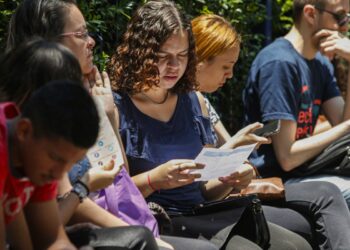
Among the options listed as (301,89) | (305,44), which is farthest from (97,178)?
(305,44)

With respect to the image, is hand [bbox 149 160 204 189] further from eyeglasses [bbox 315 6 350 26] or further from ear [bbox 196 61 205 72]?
eyeglasses [bbox 315 6 350 26]

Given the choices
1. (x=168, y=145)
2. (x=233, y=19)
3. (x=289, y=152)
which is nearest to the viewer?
(x=168, y=145)

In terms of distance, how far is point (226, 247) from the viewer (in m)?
3.88

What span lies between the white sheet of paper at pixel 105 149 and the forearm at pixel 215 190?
3.06 ft

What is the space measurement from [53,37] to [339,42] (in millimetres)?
2322

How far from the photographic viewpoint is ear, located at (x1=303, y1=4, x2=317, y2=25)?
516 centimetres

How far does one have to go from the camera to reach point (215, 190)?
14.0 ft

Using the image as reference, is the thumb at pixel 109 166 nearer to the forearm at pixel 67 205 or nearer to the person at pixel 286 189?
the forearm at pixel 67 205

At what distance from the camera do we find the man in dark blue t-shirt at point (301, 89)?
4809mm

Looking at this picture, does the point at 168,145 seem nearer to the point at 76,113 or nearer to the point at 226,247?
the point at 226,247

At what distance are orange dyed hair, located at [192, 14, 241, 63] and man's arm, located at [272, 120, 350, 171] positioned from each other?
59cm

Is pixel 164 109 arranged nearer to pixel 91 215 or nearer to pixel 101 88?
pixel 101 88

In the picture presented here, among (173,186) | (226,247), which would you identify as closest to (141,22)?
(173,186)

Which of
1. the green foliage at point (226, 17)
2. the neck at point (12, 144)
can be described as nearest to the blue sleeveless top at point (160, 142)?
the green foliage at point (226, 17)
